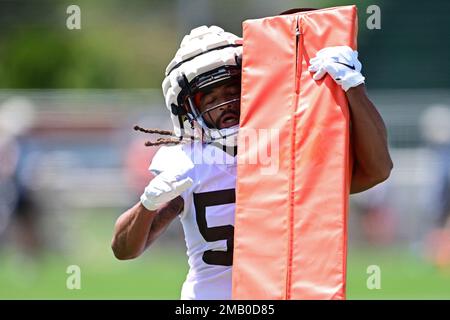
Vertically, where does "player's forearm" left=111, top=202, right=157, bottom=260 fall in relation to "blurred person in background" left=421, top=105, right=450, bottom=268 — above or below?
above

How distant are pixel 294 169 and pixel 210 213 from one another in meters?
0.37

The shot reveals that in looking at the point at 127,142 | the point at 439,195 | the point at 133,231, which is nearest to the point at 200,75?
the point at 133,231

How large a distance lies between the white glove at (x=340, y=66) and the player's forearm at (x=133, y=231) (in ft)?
2.39

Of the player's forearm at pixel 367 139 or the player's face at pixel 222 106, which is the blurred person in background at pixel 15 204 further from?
the player's forearm at pixel 367 139

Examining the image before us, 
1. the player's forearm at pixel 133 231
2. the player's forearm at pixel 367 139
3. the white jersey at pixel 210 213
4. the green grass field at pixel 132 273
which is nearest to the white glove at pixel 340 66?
the player's forearm at pixel 367 139

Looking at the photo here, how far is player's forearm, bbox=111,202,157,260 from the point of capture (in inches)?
127

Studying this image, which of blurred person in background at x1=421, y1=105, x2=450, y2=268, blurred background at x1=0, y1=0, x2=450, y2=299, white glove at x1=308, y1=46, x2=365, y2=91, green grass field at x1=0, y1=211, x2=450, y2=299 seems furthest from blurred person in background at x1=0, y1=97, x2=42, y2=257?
white glove at x1=308, y1=46, x2=365, y2=91

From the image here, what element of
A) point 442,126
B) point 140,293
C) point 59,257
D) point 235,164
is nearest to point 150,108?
point 59,257

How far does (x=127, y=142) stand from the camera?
1229 centimetres

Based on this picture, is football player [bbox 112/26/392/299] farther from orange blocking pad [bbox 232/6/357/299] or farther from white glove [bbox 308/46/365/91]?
white glove [bbox 308/46/365/91]

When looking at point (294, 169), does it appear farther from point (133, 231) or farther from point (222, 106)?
point (133, 231)

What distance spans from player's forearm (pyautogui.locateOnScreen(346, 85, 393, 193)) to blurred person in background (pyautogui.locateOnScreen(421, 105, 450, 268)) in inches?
281

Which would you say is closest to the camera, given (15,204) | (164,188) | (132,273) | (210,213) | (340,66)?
(340,66)

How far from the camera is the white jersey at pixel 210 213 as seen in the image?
10.6 ft
